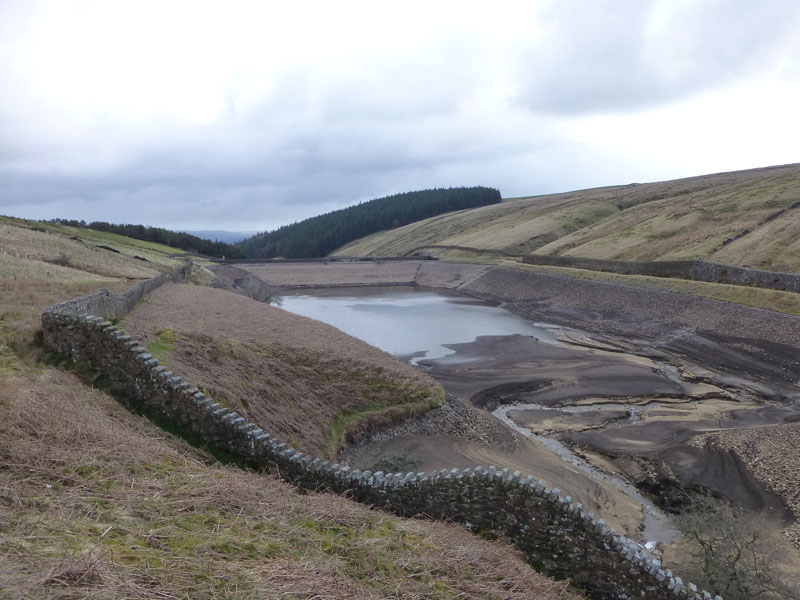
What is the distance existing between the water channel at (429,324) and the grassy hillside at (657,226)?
81.2 feet

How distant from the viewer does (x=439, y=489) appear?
1335 centimetres

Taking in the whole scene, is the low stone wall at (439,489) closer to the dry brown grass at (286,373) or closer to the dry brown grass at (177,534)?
the dry brown grass at (177,534)

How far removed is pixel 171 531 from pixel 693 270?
219 ft

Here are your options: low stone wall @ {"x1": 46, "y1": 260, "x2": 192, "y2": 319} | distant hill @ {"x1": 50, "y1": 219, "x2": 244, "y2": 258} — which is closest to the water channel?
low stone wall @ {"x1": 46, "y1": 260, "x2": 192, "y2": 319}

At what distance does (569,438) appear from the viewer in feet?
87.6

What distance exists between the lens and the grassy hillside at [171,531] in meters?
6.78

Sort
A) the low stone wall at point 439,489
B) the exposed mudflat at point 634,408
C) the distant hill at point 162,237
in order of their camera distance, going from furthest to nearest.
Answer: the distant hill at point 162,237 < the exposed mudflat at point 634,408 < the low stone wall at point 439,489

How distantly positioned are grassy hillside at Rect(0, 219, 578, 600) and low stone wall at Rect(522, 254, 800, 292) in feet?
171

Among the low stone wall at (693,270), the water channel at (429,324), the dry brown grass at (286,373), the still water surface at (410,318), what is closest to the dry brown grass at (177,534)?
the dry brown grass at (286,373)

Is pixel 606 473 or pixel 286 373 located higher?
pixel 286 373

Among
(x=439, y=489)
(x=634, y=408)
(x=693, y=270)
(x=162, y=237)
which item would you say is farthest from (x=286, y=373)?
(x=162, y=237)

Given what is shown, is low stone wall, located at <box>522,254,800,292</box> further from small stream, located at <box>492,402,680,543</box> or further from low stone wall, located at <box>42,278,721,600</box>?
low stone wall, located at <box>42,278,721,600</box>

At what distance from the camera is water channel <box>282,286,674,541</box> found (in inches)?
939

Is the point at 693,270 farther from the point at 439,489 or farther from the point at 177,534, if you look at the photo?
the point at 177,534
